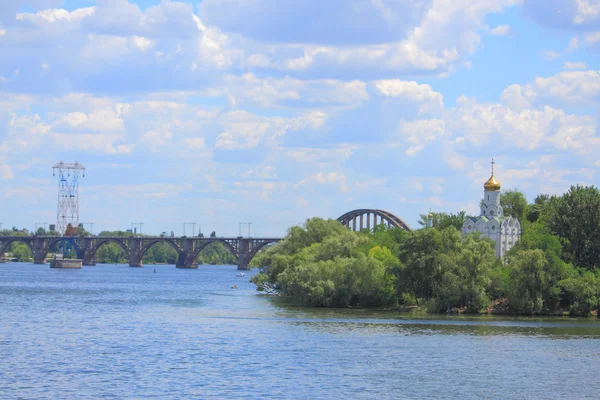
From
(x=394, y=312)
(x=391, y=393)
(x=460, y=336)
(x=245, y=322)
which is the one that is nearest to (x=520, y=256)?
(x=394, y=312)

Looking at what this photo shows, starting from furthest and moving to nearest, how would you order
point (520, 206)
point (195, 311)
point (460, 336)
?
point (520, 206) → point (195, 311) → point (460, 336)

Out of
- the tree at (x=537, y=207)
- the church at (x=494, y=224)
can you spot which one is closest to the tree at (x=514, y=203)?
the tree at (x=537, y=207)

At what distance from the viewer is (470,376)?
142 feet

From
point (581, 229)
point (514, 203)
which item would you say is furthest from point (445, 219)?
point (581, 229)

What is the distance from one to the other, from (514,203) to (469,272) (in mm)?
57821

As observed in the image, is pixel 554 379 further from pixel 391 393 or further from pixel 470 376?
pixel 391 393

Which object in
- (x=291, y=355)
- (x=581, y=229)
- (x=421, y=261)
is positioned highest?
(x=581, y=229)

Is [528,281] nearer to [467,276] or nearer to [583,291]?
[583,291]

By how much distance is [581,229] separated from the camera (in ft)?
269

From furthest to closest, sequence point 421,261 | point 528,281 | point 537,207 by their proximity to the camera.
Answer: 1. point 537,207
2. point 421,261
3. point 528,281

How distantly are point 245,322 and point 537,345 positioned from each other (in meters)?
21.2

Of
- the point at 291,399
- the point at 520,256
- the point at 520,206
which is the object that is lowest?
the point at 291,399

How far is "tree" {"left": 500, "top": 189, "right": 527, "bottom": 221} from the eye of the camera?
127250 millimetres

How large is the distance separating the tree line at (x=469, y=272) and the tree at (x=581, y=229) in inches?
3.3
